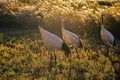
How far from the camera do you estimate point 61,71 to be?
36.4 feet

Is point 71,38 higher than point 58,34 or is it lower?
higher

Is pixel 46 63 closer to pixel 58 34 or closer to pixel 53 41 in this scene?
pixel 53 41

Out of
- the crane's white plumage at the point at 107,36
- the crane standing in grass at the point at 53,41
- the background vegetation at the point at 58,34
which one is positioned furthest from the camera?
the crane's white plumage at the point at 107,36

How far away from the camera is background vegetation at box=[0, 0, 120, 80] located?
11.0 meters

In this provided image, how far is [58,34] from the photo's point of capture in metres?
15.8

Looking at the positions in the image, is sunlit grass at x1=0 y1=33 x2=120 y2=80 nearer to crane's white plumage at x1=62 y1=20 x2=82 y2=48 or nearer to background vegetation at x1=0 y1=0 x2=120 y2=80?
background vegetation at x1=0 y1=0 x2=120 y2=80

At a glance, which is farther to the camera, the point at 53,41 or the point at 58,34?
the point at 58,34

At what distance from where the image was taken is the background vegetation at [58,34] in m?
11.0

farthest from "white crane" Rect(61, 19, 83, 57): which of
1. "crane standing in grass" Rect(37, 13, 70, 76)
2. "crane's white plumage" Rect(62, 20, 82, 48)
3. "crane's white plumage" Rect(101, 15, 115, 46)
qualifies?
"crane's white plumage" Rect(101, 15, 115, 46)

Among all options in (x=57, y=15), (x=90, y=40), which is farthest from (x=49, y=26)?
(x=90, y=40)

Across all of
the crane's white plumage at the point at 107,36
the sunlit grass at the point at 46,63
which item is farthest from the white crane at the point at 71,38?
the crane's white plumage at the point at 107,36

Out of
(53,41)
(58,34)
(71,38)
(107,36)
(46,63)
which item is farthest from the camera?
(58,34)

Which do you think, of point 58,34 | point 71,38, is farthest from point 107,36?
point 58,34

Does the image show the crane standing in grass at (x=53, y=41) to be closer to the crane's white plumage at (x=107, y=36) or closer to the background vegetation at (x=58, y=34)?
the background vegetation at (x=58, y=34)
